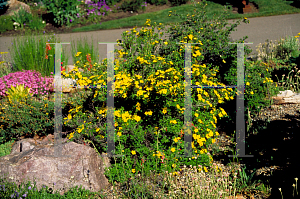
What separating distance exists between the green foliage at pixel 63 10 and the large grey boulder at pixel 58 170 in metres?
8.81

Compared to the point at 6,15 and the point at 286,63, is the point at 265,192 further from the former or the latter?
the point at 6,15

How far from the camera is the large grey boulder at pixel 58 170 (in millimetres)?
3055

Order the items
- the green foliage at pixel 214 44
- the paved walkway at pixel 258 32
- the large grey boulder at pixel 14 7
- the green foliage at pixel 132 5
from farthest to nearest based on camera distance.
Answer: the green foliage at pixel 132 5, the large grey boulder at pixel 14 7, the paved walkway at pixel 258 32, the green foliage at pixel 214 44

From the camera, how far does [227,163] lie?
354cm

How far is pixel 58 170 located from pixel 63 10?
9.41 metres

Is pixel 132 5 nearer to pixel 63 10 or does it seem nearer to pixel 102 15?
pixel 102 15

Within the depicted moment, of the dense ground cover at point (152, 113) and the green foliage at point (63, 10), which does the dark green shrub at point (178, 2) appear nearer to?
the green foliage at point (63, 10)

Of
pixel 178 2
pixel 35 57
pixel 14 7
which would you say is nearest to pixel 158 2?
pixel 178 2

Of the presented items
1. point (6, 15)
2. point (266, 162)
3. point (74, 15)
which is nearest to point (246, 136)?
point (266, 162)

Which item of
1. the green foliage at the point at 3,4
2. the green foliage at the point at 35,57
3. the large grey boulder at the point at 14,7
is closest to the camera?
the green foliage at the point at 35,57

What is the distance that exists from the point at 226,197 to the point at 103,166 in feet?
4.86

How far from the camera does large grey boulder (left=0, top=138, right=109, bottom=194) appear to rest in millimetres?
3055

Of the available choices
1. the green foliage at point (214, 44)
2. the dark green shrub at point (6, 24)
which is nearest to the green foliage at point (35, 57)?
the green foliage at point (214, 44)

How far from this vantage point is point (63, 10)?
1108cm
